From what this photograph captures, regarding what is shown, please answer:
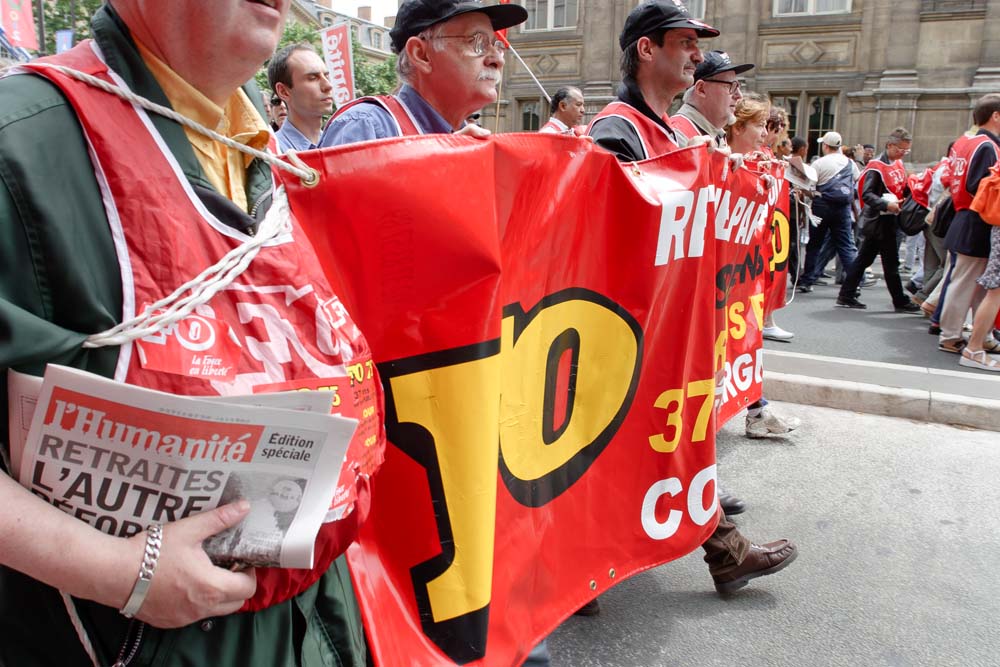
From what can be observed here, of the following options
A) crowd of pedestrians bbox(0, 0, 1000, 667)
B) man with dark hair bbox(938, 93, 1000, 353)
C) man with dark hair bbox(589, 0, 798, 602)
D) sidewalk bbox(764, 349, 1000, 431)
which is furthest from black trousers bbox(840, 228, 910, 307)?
crowd of pedestrians bbox(0, 0, 1000, 667)

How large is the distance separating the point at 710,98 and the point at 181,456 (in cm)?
390

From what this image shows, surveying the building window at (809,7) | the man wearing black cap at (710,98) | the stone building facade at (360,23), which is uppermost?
the stone building facade at (360,23)

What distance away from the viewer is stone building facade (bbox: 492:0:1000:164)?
19.2 metres

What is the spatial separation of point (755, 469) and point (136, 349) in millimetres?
4044

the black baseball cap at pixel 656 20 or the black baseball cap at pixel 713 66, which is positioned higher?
the black baseball cap at pixel 656 20

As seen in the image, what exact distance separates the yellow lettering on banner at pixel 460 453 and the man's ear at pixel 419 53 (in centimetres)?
138

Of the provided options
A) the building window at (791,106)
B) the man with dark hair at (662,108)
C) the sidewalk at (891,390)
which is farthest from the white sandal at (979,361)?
the building window at (791,106)

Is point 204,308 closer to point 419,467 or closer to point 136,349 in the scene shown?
point 136,349

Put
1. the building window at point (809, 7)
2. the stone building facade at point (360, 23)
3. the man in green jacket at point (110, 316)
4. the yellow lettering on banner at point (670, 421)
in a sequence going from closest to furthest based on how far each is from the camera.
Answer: the man in green jacket at point (110, 316)
the yellow lettering on banner at point (670, 421)
the building window at point (809, 7)
the stone building facade at point (360, 23)

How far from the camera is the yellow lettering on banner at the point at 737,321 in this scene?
11.7 ft

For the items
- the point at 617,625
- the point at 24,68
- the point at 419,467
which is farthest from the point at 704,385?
the point at 24,68

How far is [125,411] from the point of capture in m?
0.89

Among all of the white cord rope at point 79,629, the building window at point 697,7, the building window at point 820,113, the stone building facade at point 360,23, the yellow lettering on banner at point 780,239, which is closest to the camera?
the white cord rope at point 79,629

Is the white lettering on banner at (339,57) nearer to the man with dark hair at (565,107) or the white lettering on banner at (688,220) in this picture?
the man with dark hair at (565,107)
